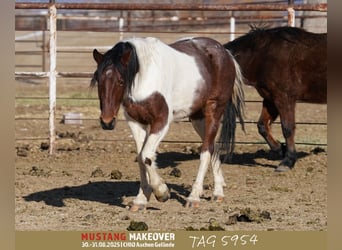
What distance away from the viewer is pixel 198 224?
5723 millimetres

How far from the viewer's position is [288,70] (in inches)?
347

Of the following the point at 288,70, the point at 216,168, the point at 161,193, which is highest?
the point at 288,70

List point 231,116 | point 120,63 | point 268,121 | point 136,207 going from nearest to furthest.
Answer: point 120,63 → point 136,207 → point 231,116 → point 268,121

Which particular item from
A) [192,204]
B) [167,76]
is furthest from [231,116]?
[167,76]

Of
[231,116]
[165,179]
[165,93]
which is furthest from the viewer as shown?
[165,179]

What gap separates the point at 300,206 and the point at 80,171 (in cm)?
300

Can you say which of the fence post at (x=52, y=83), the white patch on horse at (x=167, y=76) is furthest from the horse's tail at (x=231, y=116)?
the fence post at (x=52, y=83)

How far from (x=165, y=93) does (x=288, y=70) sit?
3015 mm

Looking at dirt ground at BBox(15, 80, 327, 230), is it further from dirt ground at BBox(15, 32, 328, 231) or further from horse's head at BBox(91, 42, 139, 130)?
horse's head at BBox(91, 42, 139, 130)

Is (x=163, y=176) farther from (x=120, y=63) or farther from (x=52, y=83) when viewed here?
(x=120, y=63)

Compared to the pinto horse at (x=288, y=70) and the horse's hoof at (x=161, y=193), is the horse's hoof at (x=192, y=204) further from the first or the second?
the pinto horse at (x=288, y=70)

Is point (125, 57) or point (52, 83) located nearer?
point (125, 57)

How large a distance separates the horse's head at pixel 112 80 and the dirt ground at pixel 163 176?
0.42 m

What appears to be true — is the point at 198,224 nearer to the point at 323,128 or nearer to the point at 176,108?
the point at 176,108
